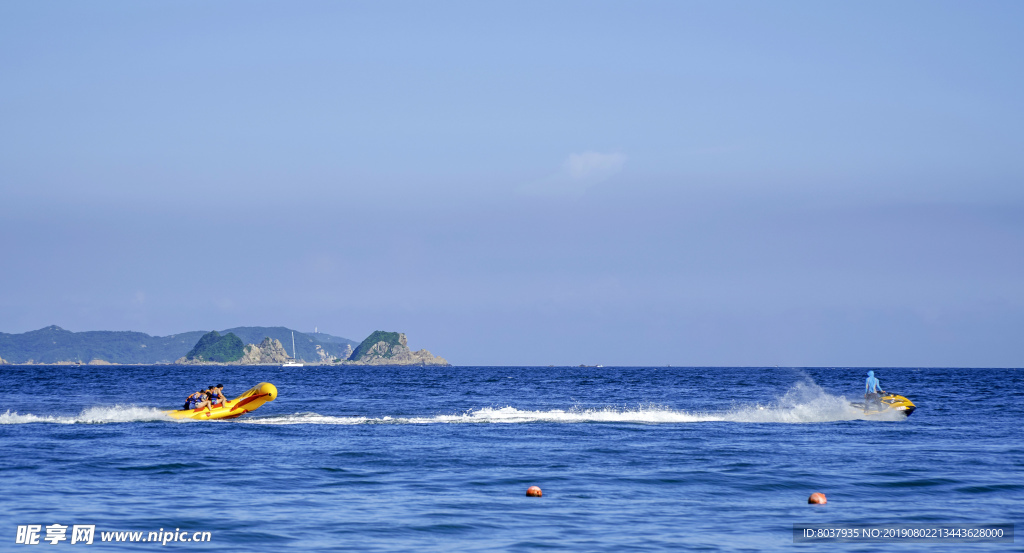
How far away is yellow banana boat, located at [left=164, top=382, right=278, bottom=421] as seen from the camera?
38.5m

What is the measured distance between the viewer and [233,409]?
39.5 m

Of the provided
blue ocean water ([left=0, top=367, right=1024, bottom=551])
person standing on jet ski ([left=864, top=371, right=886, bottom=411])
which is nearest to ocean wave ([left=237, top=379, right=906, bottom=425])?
person standing on jet ski ([left=864, top=371, right=886, bottom=411])

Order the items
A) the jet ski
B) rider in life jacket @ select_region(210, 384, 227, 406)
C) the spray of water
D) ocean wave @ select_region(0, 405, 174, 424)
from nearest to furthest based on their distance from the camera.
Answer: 1. ocean wave @ select_region(0, 405, 174, 424)
2. the spray of water
3. the jet ski
4. rider in life jacket @ select_region(210, 384, 227, 406)

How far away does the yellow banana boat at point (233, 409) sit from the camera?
38500 millimetres

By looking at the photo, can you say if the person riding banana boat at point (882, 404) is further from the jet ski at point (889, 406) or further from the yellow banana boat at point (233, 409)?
the yellow banana boat at point (233, 409)

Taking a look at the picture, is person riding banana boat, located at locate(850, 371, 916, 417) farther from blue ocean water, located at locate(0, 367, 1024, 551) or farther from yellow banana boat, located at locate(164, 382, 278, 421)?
yellow banana boat, located at locate(164, 382, 278, 421)

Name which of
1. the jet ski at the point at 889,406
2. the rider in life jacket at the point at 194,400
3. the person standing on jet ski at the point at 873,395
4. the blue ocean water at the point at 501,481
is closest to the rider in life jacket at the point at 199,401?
the rider in life jacket at the point at 194,400

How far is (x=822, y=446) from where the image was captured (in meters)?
27.8

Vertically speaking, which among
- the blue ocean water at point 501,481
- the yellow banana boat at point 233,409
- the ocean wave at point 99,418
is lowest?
the blue ocean water at point 501,481

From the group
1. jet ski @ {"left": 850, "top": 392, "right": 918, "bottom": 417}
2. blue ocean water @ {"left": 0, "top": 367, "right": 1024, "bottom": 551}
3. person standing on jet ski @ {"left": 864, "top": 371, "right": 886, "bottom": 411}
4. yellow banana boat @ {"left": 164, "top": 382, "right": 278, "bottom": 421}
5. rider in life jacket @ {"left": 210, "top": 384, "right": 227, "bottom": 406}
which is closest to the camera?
blue ocean water @ {"left": 0, "top": 367, "right": 1024, "bottom": 551}

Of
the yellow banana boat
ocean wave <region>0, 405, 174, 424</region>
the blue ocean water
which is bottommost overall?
the blue ocean water

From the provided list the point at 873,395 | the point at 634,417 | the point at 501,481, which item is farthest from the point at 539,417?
the point at 501,481

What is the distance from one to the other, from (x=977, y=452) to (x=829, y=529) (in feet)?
44.4

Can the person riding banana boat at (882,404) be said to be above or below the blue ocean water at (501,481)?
above
